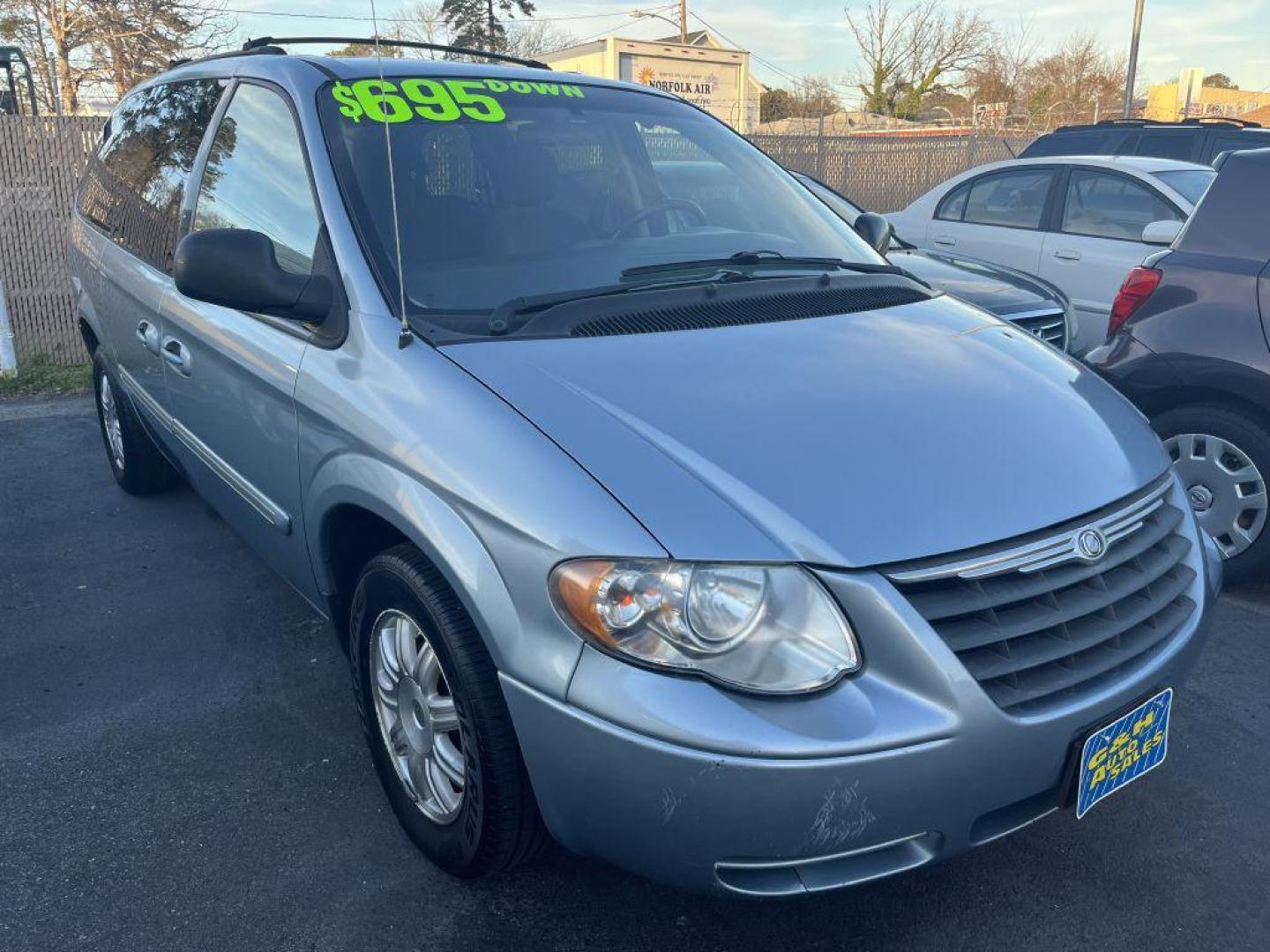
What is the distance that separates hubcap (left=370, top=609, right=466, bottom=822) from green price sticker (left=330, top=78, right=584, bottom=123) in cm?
143

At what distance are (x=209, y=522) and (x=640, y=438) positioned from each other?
3373mm

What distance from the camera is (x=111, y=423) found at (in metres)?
5.14

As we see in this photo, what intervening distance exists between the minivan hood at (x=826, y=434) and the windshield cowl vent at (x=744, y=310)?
5 centimetres

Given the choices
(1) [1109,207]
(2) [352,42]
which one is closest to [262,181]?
(2) [352,42]

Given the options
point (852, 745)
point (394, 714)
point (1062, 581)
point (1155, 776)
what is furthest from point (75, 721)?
point (1155, 776)

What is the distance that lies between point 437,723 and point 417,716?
122 millimetres

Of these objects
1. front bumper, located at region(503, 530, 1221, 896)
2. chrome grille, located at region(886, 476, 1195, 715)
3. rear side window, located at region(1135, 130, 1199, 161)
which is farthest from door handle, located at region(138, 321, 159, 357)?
rear side window, located at region(1135, 130, 1199, 161)

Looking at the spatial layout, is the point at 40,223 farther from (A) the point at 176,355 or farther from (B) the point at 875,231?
(B) the point at 875,231

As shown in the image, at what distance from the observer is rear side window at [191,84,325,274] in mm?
2850

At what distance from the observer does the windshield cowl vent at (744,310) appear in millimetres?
2572

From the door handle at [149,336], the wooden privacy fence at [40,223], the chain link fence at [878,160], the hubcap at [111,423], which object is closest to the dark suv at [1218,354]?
the door handle at [149,336]

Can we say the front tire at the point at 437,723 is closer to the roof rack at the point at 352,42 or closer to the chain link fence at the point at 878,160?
the roof rack at the point at 352,42

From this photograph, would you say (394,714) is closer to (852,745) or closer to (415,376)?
(415,376)

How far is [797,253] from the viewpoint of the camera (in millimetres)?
3248
